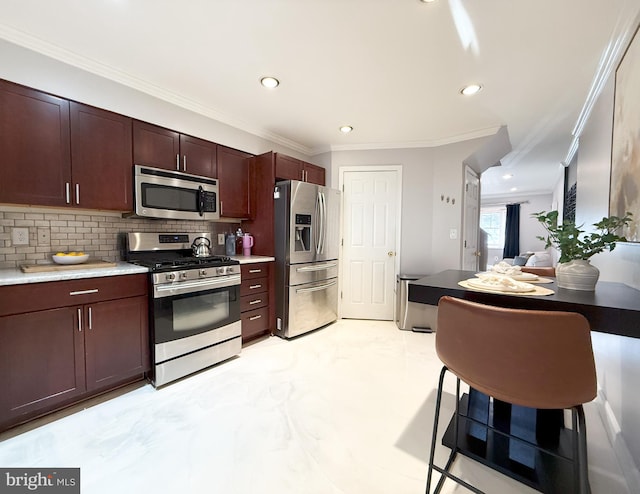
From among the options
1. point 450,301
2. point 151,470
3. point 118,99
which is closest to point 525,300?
point 450,301

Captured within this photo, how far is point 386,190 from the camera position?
3744mm

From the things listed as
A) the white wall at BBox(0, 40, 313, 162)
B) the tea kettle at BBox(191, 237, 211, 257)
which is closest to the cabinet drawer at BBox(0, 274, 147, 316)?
the tea kettle at BBox(191, 237, 211, 257)

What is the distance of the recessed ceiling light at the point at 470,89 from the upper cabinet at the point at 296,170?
1.81 meters

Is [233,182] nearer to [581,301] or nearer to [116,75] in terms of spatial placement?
[116,75]

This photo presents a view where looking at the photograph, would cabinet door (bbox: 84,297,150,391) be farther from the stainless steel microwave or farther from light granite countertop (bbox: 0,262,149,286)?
the stainless steel microwave

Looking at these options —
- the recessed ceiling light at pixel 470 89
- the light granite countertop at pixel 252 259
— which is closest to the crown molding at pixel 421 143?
the recessed ceiling light at pixel 470 89

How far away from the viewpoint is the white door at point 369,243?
374 centimetres

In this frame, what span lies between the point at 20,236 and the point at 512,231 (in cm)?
983

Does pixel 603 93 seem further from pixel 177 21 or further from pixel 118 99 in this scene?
pixel 118 99

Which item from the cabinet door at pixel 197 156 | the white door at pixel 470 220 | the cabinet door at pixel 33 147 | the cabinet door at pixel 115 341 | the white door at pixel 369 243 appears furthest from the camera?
the white door at pixel 369 243

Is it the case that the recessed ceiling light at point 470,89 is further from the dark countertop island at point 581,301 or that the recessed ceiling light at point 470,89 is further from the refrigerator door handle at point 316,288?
the refrigerator door handle at point 316,288

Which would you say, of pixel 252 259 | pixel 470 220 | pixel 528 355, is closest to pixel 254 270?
pixel 252 259

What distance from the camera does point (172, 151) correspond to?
2.44 meters

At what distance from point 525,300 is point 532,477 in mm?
882
